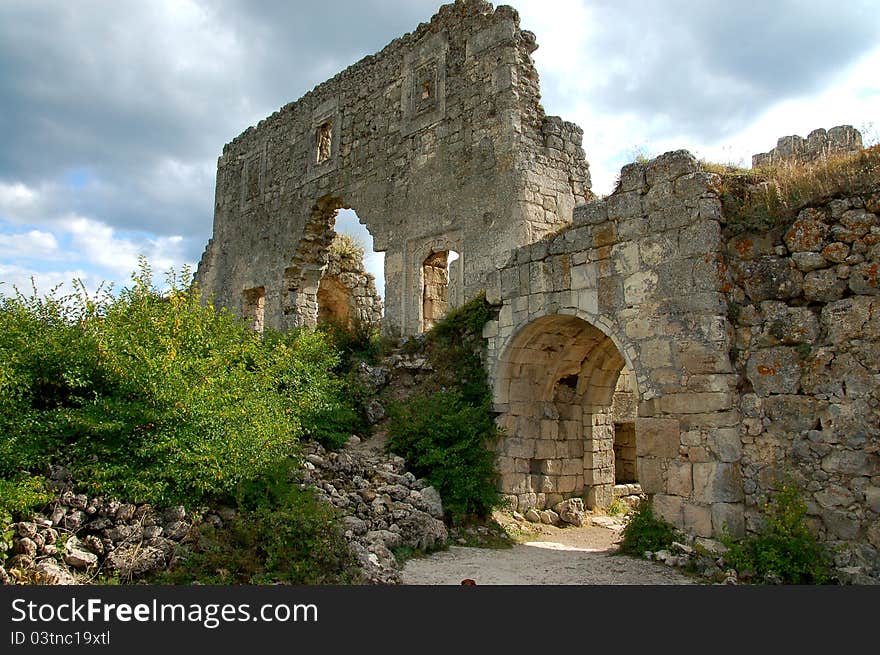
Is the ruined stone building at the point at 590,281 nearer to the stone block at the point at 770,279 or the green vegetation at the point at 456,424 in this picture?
the stone block at the point at 770,279

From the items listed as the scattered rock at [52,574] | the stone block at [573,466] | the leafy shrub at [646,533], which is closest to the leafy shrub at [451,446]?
the stone block at [573,466]

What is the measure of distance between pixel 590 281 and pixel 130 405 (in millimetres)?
5138

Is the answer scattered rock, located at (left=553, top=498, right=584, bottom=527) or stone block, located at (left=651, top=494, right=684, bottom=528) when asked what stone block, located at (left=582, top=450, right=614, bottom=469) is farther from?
stone block, located at (left=651, top=494, right=684, bottom=528)

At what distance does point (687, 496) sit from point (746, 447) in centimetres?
75

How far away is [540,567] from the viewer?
698cm

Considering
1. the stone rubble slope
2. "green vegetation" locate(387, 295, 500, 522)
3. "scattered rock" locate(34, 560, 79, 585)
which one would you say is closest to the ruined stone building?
"green vegetation" locate(387, 295, 500, 522)

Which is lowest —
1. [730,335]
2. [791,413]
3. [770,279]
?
[791,413]

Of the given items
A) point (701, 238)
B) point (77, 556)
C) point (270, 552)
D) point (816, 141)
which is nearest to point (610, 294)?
point (701, 238)

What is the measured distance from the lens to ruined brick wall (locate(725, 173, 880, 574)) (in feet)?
19.5

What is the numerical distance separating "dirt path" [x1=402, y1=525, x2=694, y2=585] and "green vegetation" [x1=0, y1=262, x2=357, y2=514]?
1957mm

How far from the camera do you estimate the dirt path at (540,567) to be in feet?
20.5

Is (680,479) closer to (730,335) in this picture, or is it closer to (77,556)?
(730,335)

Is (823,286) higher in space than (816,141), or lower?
lower

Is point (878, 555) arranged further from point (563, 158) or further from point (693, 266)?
point (563, 158)
